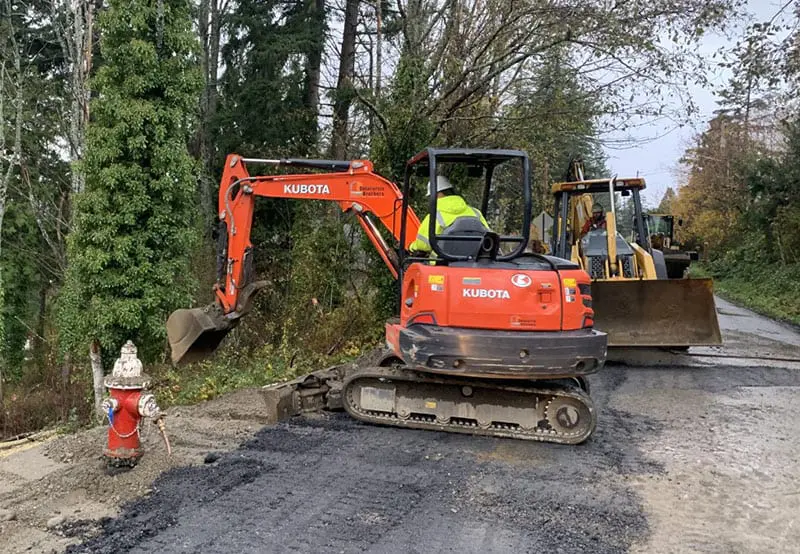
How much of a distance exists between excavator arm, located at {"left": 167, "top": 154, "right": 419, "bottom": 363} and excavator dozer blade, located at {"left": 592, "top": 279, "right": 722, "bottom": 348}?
3291 millimetres

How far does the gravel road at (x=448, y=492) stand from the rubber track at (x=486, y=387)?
9 cm

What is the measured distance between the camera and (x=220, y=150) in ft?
63.3

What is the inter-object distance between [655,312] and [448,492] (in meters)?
5.74

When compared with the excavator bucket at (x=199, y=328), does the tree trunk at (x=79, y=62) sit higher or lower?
higher

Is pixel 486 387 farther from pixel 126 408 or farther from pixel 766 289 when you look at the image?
pixel 766 289

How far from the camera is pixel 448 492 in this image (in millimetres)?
4527

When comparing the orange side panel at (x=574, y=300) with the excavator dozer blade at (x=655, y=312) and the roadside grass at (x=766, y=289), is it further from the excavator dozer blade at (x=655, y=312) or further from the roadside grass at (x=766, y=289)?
the roadside grass at (x=766, y=289)

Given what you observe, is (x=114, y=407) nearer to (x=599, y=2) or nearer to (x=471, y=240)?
(x=471, y=240)

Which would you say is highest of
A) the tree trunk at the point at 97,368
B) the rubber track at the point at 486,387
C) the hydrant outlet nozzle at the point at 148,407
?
the hydrant outlet nozzle at the point at 148,407

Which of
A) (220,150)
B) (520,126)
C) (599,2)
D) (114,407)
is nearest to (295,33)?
(220,150)

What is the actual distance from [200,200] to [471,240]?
15075 millimetres

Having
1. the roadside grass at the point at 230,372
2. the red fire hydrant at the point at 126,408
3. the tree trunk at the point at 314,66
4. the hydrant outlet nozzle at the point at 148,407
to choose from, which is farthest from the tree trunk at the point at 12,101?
the hydrant outlet nozzle at the point at 148,407

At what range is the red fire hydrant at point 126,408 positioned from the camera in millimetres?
4637

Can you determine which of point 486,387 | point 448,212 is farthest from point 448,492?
point 448,212
